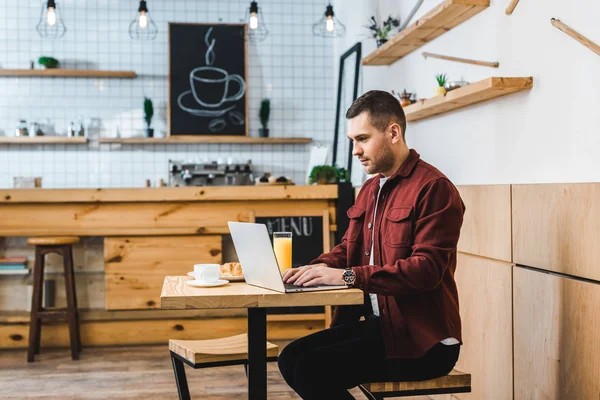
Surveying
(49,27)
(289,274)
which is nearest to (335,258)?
(289,274)

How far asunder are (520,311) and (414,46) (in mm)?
1916

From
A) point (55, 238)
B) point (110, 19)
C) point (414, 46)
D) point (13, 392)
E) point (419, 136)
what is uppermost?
point (110, 19)

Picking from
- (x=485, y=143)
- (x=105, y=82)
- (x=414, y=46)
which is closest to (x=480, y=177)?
(x=485, y=143)

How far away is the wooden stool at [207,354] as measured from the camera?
8.68 ft

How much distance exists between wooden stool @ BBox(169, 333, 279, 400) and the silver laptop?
17.3 inches

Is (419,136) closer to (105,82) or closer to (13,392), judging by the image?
(13,392)

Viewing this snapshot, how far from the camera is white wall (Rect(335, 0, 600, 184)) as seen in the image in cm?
248

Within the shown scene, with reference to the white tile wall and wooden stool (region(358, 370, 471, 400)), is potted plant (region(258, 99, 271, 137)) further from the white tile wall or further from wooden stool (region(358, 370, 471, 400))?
wooden stool (region(358, 370, 471, 400))

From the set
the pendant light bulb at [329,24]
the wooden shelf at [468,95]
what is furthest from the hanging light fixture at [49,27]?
the wooden shelf at [468,95]

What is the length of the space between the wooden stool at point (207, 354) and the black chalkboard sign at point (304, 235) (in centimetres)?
210

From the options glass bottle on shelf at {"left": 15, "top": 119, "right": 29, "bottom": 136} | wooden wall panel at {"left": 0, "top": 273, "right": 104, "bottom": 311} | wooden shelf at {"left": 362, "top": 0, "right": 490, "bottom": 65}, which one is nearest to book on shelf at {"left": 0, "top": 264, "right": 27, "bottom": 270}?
wooden wall panel at {"left": 0, "top": 273, "right": 104, "bottom": 311}

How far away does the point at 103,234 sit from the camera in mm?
4871

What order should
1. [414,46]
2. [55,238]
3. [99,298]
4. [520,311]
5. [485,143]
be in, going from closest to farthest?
[520,311]
[485,143]
[414,46]
[55,238]
[99,298]

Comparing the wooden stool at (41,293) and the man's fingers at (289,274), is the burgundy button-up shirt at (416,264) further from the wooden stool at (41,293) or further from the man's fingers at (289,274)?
the wooden stool at (41,293)
